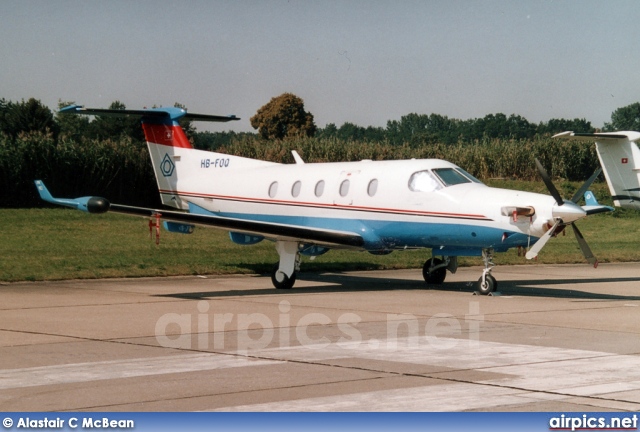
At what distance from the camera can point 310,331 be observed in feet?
42.5

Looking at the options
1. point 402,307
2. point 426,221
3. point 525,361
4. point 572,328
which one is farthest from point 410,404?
point 426,221

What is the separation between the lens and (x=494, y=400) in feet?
26.8

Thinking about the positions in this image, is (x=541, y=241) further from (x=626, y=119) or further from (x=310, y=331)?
(x=626, y=119)

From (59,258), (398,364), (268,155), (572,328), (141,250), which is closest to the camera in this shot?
(398,364)

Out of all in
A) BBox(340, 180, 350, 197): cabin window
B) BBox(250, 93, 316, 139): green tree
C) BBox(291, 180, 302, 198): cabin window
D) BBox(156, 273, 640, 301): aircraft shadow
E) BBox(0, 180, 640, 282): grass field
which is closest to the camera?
BBox(156, 273, 640, 301): aircraft shadow

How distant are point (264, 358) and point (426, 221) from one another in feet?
27.8

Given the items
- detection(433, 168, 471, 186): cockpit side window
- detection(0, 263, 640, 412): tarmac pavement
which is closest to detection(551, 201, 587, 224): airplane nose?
detection(0, 263, 640, 412): tarmac pavement

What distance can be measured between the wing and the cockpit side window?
6.99 feet

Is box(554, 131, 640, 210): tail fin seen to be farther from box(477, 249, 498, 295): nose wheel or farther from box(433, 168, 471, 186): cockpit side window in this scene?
box(477, 249, 498, 295): nose wheel

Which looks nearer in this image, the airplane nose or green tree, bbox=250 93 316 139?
the airplane nose

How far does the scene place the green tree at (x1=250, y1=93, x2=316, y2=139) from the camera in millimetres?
91188

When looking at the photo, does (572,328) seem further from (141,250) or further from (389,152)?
(389,152)

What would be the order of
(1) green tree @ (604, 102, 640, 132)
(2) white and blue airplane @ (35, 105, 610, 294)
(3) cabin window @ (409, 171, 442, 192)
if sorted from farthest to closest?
1. (1) green tree @ (604, 102, 640, 132)
2. (3) cabin window @ (409, 171, 442, 192)
3. (2) white and blue airplane @ (35, 105, 610, 294)

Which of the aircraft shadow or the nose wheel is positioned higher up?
the nose wheel
